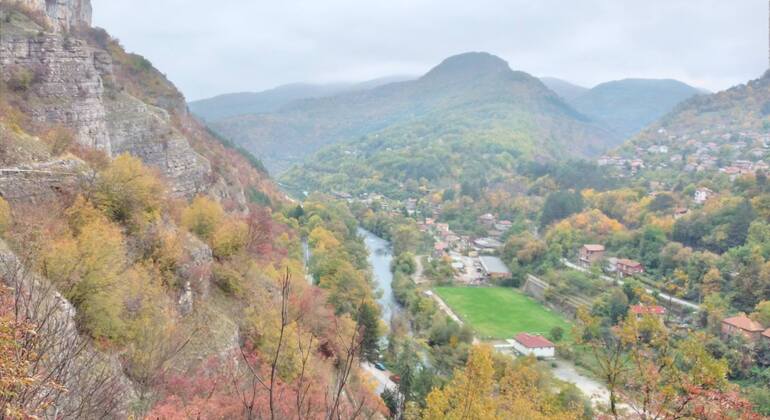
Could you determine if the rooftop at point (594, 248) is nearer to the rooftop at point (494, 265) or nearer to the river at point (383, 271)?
the rooftop at point (494, 265)

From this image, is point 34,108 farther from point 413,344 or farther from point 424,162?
point 424,162

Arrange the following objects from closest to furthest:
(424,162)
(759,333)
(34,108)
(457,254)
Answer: (34,108) < (759,333) < (457,254) < (424,162)

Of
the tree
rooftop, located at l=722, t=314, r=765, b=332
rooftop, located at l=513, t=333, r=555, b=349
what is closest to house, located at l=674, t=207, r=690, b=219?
the tree

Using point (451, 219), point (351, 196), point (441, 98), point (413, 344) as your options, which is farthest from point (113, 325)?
point (441, 98)

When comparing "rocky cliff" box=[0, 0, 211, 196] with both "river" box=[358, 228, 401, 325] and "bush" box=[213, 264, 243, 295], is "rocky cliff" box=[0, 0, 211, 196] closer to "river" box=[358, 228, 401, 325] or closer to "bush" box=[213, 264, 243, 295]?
"bush" box=[213, 264, 243, 295]

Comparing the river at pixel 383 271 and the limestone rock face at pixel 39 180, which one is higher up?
the limestone rock face at pixel 39 180

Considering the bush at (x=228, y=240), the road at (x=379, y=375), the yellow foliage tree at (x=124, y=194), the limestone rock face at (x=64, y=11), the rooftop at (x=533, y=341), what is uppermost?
the limestone rock face at (x=64, y=11)

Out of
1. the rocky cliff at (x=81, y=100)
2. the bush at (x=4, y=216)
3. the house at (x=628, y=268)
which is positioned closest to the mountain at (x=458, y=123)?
the house at (x=628, y=268)
